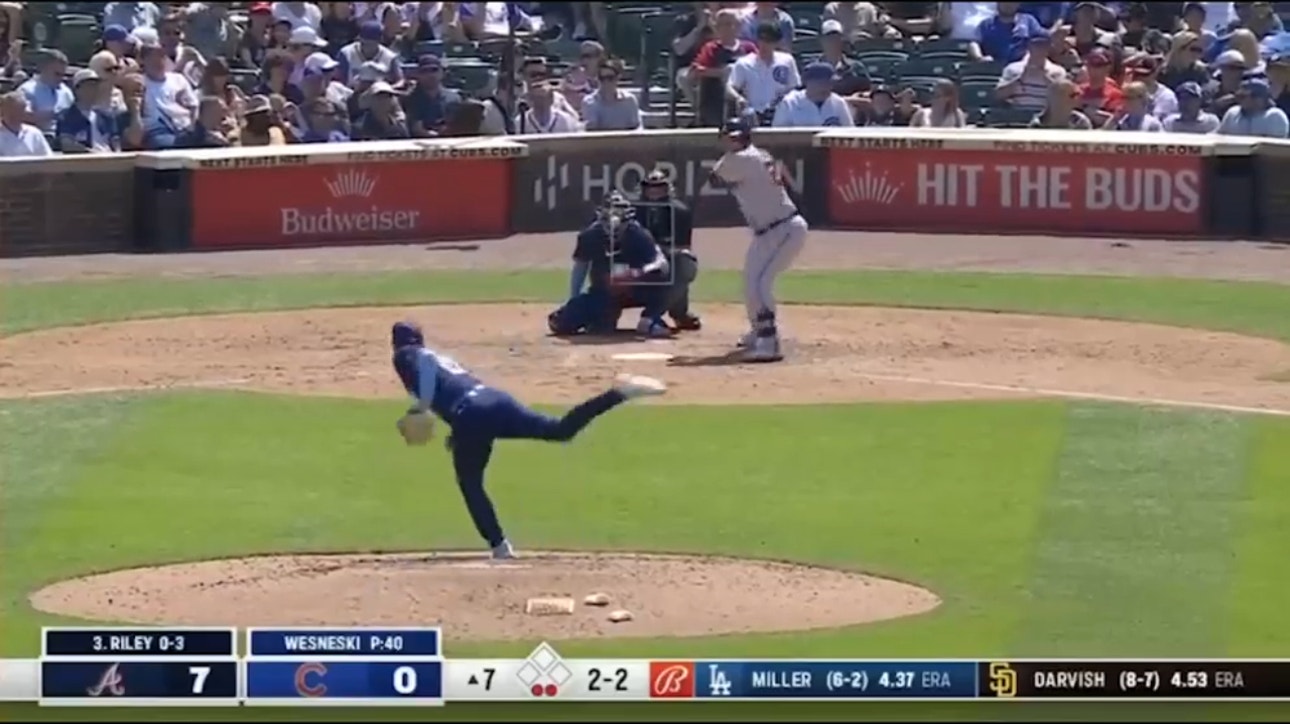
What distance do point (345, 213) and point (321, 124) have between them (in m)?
0.88

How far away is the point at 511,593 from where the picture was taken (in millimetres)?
13180

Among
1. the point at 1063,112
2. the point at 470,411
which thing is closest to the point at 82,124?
the point at 1063,112

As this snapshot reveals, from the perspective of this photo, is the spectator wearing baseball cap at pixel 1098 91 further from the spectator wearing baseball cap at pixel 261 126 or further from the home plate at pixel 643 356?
the home plate at pixel 643 356

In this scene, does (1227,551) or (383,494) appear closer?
(1227,551)

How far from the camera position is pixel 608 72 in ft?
88.0

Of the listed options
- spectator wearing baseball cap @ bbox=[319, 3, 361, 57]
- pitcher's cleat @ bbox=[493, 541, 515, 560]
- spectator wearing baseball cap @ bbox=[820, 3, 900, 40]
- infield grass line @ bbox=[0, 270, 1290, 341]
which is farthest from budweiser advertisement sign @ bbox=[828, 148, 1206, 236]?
pitcher's cleat @ bbox=[493, 541, 515, 560]

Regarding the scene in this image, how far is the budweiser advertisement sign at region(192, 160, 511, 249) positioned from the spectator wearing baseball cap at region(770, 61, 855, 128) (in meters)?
2.62

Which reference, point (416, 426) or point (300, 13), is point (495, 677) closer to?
point (416, 426)

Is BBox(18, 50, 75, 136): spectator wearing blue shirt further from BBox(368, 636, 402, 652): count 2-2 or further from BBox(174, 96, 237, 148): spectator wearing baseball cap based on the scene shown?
BBox(368, 636, 402, 652): count 2-2

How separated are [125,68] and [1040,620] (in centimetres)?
1490

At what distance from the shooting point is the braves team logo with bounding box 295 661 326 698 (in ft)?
33.8

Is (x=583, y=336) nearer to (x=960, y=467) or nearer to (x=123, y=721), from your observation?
(x=960, y=467)

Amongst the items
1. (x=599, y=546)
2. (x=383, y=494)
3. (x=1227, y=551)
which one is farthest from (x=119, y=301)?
(x=1227, y=551)

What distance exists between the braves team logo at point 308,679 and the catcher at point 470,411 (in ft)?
10.1
